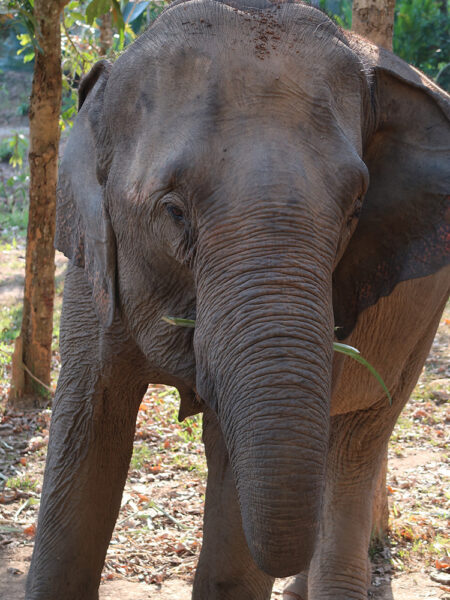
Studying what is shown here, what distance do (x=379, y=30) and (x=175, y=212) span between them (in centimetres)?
288

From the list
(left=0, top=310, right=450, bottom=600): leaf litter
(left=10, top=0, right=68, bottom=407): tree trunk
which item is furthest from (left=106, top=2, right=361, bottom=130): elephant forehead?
(left=10, top=0, right=68, bottom=407): tree trunk

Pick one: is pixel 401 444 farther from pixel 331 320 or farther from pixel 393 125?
pixel 331 320

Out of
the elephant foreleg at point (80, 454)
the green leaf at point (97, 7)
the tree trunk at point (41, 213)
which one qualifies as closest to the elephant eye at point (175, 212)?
the elephant foreleg at point (80, 454)

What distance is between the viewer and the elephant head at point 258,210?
211 cm

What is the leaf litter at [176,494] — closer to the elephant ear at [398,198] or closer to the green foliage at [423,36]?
the elephant ear at [398,198]

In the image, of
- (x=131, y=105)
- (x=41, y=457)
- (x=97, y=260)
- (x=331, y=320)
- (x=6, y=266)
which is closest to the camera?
(x=331, y=320)

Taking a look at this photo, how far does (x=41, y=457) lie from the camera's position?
562 cm

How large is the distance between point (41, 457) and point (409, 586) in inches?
96.4

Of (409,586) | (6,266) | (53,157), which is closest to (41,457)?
(53,157)

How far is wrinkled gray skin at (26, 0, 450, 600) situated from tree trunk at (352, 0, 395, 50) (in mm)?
1383

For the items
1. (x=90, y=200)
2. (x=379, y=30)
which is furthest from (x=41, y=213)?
(x=90, y=200)

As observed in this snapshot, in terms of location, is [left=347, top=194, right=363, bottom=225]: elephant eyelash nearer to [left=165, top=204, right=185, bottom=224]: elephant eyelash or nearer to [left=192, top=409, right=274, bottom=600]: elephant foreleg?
[left=165, top=204, right=185, bottom=224]: elephant eyelash

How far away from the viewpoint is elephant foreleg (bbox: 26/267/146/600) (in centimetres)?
308

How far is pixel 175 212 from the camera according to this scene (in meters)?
2.38
